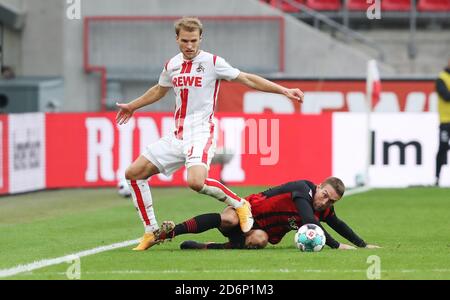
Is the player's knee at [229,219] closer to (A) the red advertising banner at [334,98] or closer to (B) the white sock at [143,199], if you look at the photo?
(B) the white sock at [143,199]

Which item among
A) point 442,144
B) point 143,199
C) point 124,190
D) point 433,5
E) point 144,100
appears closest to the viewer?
point 143,199

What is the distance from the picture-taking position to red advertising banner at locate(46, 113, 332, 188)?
71.7 ft

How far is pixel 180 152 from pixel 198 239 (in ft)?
5.43

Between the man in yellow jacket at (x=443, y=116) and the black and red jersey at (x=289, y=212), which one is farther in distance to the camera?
the man in yellow jacket at (x=443, y=116)

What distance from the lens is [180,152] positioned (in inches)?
468

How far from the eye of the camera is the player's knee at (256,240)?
11.7m

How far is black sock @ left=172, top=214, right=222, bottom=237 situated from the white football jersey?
78 cm

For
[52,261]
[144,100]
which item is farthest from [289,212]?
[52,261]

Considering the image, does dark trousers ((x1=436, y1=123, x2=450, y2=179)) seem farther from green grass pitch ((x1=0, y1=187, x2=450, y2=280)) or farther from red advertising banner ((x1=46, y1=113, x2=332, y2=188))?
red advertising banner ((x1=46, y1=113, x2=332, y2=188))

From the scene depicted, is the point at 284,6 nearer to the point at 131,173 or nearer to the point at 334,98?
the point at 334,98

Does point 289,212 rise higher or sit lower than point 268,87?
lower

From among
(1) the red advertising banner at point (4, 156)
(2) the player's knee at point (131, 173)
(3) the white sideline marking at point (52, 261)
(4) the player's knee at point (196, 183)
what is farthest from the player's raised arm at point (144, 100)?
(1) the red advertising banner at point (4, 156)

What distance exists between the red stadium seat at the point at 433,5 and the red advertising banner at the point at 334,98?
3391mm

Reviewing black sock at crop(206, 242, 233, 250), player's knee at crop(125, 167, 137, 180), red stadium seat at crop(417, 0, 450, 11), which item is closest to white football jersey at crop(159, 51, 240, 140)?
player's knee at crop(125, 167, 137, 180)
